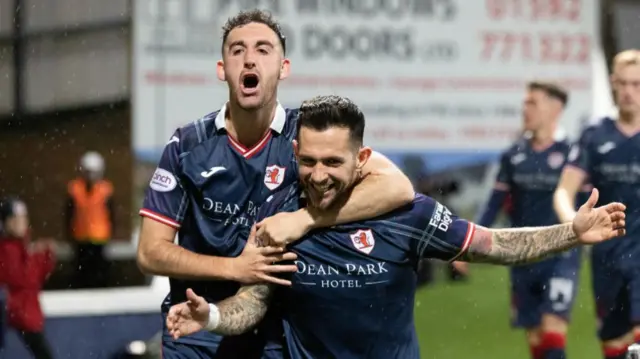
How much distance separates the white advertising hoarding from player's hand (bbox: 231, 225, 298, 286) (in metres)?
8.80

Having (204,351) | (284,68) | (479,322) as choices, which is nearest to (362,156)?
(284,68)

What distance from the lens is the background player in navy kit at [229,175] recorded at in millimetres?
4684

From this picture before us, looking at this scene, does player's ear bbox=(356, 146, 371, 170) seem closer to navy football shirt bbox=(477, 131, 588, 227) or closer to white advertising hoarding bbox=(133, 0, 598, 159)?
navy football shirt bbox=(477, 131, 588, 227)

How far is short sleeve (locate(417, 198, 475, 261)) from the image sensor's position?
4.52 m

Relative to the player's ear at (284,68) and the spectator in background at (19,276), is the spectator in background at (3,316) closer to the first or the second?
the spectator in background at (19,276)

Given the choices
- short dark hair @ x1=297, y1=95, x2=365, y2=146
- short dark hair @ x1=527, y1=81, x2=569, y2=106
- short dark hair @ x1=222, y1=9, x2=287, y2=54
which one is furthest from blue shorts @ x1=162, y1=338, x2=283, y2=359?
short dark hair @ x1=527, y1=81, x2=569, y2=106

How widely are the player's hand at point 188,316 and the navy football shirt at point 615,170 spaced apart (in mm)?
A: 4125

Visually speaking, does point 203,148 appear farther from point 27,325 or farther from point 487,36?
point 487,36

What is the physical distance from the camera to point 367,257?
4512mm

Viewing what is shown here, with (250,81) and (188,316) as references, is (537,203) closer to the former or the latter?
(250,81)

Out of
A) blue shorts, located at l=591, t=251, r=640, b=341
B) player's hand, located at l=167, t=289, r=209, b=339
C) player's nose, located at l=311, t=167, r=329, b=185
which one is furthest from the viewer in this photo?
blue shorts, located at l=591, t=251, r=640, b=341

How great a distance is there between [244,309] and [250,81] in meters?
0.82

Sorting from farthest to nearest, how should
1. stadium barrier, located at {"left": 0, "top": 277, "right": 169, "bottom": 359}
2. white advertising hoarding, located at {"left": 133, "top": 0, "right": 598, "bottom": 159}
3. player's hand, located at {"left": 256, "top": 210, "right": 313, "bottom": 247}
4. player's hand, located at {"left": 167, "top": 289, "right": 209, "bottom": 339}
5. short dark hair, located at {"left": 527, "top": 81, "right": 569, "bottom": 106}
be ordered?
white advertising hoarding, located at {"left": 133, "top": 0, "right": 598, "bottom": 159} → short dark hair, located at {"left": 527, "top": 81, "right": 569, "bottom": 106} → stadium barrier, located at {"left": 0, "top": 277, "right": 169, "bottom": 359} → player's hand, located at {"left": 256, "top": 210, "right": 313, "bottom": 247} → player's hand, located at {"left": 167, "top": 289, "right": 209, "bottom": 339}

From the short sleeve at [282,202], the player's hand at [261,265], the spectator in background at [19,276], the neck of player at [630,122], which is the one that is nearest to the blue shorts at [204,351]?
the player's hand at [261,265]
